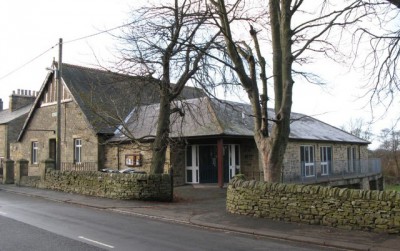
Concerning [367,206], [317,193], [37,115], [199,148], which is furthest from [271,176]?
[37,115]

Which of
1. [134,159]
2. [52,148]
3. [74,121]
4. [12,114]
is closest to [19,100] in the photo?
[12,114]

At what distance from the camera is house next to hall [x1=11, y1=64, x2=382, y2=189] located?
22.5m

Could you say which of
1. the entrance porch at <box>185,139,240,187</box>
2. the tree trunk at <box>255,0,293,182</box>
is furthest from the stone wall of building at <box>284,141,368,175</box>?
the tree trunk at <box>255,0,293,182</box>

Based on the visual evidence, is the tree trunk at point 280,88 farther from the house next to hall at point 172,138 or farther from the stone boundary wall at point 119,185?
the house next to hall at point 172,138

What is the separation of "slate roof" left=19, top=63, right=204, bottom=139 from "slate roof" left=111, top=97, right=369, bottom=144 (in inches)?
36.6

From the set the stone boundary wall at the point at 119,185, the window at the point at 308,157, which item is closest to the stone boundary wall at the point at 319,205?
the stone boundary wall at the point at 119,185

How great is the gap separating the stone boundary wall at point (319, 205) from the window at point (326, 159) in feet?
58.5

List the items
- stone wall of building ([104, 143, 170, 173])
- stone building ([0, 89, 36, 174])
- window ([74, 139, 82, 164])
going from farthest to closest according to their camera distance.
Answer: stone building ([0, 89, 36, 174])
window ([74, 139, 82, 164])
stone wall of building ([104, 143, 170, 173])

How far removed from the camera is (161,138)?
65.2 ft

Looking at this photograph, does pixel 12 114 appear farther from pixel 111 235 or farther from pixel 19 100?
pixel 111 235

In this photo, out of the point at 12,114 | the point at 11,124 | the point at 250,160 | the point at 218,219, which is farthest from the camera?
the point at 12,114

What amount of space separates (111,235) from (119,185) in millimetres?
8691

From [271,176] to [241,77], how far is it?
11.9 ft

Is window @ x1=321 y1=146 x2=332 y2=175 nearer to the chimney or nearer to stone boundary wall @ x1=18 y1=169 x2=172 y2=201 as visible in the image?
stone boundary wall @ x1=18 y1=169 x2=172 y2=201
